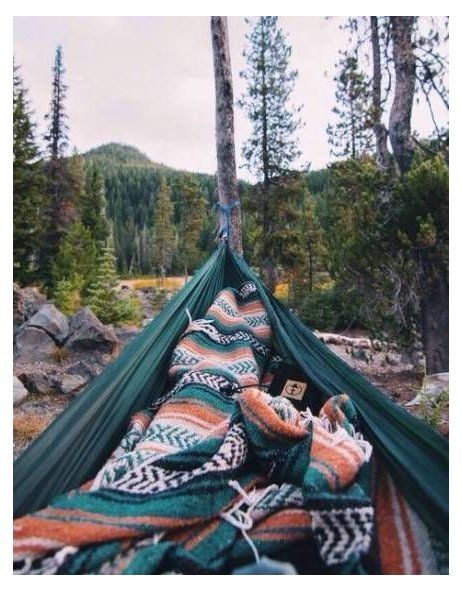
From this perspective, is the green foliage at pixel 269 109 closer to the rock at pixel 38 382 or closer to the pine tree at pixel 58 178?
the pine tree at pixel 58 178

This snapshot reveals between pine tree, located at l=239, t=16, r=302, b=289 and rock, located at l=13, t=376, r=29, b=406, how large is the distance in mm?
5331

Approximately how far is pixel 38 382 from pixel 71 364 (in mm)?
963

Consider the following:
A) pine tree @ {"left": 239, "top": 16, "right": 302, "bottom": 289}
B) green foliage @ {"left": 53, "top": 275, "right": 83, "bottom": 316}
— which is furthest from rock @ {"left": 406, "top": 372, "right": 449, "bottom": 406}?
green foliage @ {"left": 53, "top": 275, "right": 83, "bottom": 316}

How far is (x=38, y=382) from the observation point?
12.4 feet

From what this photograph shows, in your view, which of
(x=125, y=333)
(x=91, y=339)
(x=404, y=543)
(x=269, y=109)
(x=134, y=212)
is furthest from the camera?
(x=134, y=212)

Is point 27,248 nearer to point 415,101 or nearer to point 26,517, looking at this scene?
point 415,101

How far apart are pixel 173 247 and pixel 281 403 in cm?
1704

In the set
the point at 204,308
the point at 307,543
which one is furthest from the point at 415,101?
the point at 307,543

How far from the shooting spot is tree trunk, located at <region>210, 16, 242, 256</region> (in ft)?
8.46

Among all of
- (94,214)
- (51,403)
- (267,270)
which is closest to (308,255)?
(267,270)

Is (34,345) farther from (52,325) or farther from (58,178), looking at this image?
(58,178)

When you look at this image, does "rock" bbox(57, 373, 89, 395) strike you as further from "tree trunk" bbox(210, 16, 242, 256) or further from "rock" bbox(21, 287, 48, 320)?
"rock" bbox(21, 287, 48, 320)

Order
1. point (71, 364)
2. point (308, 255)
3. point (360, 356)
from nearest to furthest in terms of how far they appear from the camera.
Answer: point (360, 356) < point (71, 364) < point (308, 255)

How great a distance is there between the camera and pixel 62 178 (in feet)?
35.4
